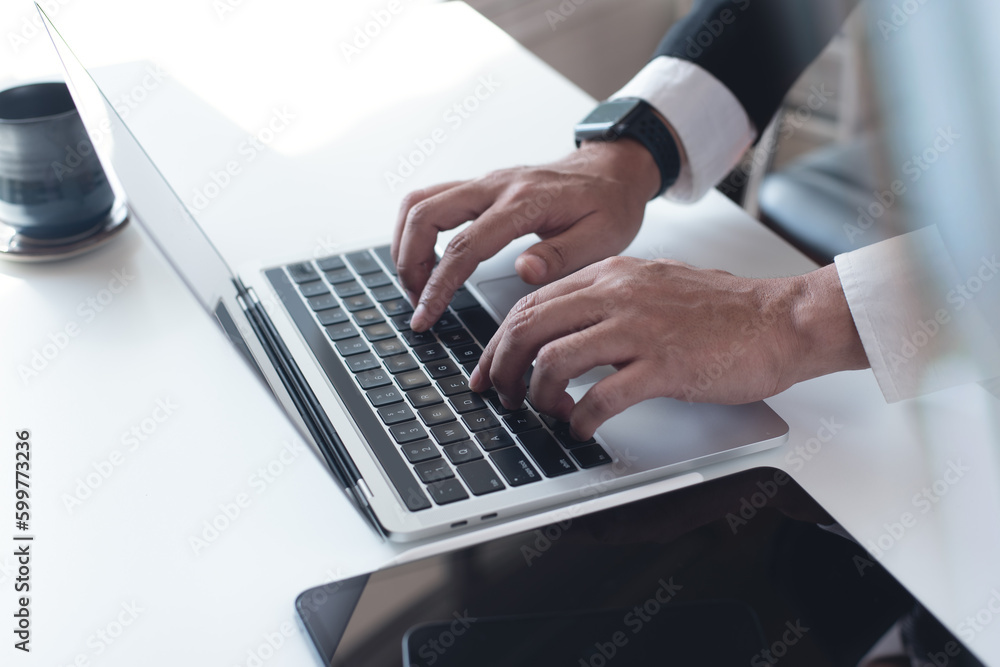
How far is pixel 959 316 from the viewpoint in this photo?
64 cm

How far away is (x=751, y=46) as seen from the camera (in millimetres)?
965

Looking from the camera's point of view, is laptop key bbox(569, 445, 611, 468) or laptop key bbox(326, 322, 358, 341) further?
laptop key bbox(326, 322, 358, 341)

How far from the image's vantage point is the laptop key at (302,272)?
78cm

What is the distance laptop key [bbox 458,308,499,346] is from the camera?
2.35 ft

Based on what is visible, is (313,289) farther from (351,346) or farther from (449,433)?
(449,433)

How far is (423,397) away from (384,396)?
0.10ft

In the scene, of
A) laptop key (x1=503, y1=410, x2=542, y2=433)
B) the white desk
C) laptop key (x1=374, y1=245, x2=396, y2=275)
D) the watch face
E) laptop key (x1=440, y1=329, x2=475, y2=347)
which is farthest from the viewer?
the watch face

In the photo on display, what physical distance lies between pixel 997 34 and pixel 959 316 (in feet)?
1.62

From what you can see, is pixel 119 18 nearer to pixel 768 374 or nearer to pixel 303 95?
pixel 303 95

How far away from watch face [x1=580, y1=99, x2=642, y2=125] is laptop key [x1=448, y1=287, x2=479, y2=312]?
10.9 inches

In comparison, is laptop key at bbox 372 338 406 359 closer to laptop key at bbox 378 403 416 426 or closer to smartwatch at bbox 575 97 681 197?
laptop key at bbox 378 403 416 426

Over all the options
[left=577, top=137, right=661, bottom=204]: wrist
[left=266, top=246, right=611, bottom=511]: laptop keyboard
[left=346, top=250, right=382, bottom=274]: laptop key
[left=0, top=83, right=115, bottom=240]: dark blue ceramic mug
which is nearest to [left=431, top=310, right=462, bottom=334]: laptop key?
[left=266, top=246, right=611, bottom=511]: laptop keyboard

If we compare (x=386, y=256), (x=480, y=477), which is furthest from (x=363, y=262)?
(x=480, y=477)

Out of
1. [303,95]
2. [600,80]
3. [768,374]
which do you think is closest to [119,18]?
[303,95]
